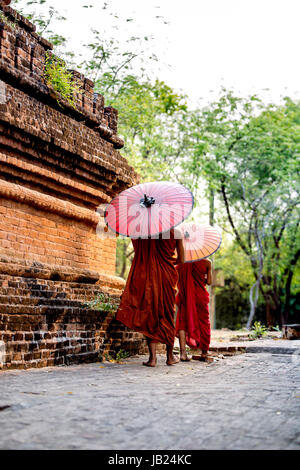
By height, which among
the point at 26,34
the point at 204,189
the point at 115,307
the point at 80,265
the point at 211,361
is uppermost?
the point at 204,189

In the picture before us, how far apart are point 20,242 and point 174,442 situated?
149 inches

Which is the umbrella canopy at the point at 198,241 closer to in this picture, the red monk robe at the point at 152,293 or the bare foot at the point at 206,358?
the red monk robe at the point at 152,293

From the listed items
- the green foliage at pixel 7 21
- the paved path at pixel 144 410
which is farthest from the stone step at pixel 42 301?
the green foliage at pixel 7 21

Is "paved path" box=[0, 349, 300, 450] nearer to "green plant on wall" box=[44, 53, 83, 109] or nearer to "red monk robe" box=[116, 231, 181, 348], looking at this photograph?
"red monk robe" box=[116, 231, 181, 348]

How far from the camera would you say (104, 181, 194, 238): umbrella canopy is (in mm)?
5609

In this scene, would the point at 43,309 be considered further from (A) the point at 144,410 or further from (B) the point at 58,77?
(B) the point at 58,77

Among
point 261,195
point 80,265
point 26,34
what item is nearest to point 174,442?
point 80,265

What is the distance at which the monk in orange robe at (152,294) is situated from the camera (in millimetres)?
5742

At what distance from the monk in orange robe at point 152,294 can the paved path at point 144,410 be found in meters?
0.89

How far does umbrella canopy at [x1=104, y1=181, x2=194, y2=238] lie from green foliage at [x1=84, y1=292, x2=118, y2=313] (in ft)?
2.97

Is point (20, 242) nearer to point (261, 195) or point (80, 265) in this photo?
point (80, 265)

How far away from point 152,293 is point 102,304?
0.70m

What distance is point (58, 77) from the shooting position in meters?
6.27
